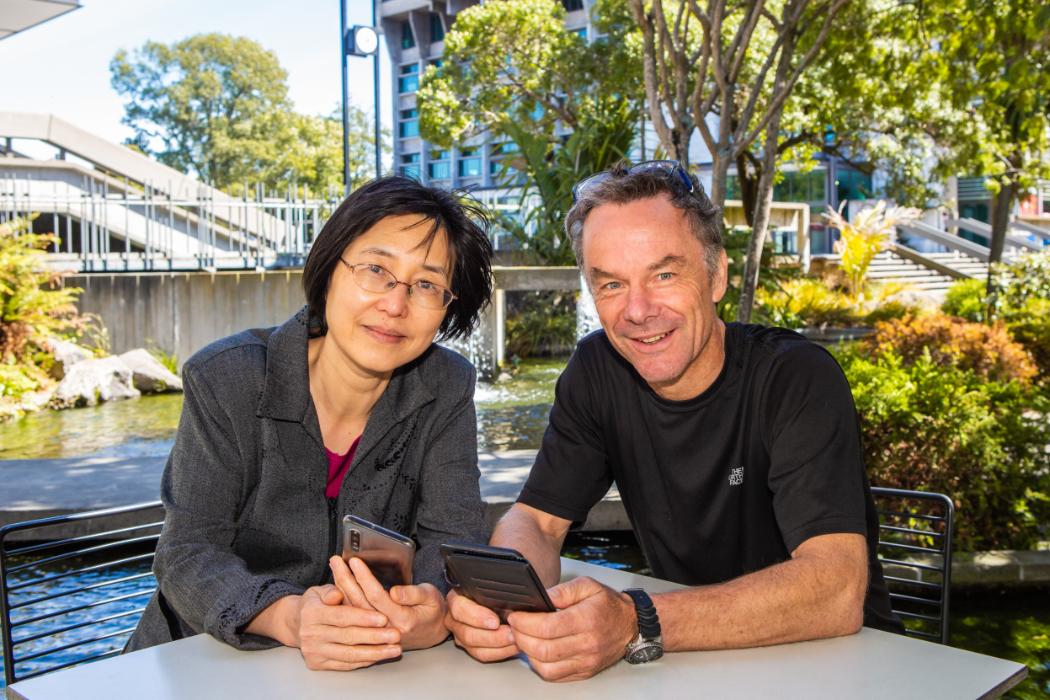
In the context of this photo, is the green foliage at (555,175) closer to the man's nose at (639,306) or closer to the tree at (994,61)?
the tree at (994,61)

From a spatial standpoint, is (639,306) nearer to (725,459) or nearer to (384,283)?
(725,459)

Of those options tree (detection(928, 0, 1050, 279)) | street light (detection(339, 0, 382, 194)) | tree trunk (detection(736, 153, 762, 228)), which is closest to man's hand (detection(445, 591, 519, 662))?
tree (detection(928, 0, 1050, 279))

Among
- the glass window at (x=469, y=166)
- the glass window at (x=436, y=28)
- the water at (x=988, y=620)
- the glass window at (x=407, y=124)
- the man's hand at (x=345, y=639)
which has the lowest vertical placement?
the water at (x=988, y=620)

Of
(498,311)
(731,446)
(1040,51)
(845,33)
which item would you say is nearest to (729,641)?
(731,446)

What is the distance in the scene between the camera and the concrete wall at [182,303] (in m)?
13.1

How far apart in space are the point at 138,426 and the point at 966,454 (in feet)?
23.8

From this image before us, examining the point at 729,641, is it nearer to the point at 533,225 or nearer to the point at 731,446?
the point at 731,446

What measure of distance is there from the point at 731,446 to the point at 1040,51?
A: 732 centimetres

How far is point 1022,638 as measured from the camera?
175 inches

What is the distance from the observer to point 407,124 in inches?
2761

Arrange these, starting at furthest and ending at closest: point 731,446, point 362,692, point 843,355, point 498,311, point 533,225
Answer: point 533,225 → point 498,311 → point 843,355 → point 731,446 → point 362,692

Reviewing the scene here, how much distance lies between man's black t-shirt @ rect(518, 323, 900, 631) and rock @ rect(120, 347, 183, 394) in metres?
10.0

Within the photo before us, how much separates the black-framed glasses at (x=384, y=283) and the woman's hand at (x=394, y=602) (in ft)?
2.45

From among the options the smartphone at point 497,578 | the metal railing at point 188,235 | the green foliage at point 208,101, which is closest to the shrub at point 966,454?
the smartphone at point 497,578
